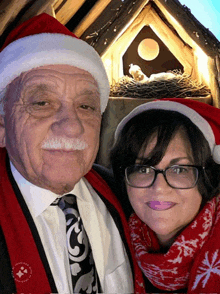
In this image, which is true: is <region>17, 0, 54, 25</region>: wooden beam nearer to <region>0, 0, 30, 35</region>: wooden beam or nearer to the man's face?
<region>0, 0, 30, 35</region>: wooden beam

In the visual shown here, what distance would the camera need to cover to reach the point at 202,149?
1136 millimetres

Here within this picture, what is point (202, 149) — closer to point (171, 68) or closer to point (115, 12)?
point (115, 12)

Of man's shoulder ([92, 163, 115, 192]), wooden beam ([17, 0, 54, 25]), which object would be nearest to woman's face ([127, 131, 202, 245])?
man's shoulder ([92, 163, 115, 192])

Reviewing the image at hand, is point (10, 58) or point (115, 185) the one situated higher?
point (10, 58)

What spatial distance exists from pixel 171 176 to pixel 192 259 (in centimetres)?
30

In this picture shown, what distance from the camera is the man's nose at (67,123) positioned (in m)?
0.93

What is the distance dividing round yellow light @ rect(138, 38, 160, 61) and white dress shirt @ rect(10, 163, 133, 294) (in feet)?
7.28

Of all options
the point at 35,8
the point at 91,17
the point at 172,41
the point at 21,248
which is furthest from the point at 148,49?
the point at 21,248

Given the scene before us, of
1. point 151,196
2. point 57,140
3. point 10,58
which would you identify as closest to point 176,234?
point 151,196

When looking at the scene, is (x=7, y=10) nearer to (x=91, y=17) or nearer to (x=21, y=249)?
(x=91, y=17)

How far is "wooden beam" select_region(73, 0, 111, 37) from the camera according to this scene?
2.79 meters

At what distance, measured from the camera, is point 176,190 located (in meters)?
1.09

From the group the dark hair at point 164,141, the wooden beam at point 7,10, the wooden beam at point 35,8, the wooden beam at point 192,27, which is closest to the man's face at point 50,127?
the dark hair at point 164,141

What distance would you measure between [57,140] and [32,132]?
82 mm
